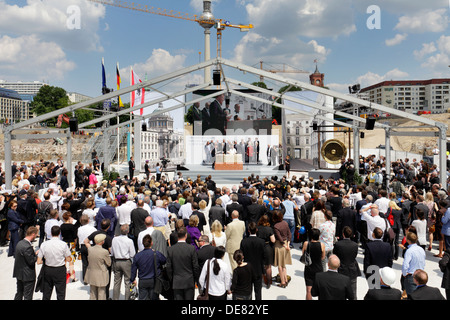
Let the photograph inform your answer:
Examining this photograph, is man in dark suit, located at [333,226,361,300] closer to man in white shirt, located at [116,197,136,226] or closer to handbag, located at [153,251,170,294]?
handbag, located at [153,251,170,294]

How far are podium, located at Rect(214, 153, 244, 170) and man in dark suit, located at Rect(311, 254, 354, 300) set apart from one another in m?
19.7

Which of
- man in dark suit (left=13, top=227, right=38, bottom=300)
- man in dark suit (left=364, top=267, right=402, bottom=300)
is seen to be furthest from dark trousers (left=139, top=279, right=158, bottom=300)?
man in dark suit (left=364, top=267, right=402, bottom=300)

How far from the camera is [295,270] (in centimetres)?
748

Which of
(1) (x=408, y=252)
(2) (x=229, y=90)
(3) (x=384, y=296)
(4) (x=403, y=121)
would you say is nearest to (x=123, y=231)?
(3) (x=384, y=296)

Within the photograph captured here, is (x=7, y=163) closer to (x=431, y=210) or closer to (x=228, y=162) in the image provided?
(x=431, y=210)

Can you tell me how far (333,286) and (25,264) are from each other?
4.60 m

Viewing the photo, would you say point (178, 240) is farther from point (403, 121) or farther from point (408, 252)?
point (403, 121)

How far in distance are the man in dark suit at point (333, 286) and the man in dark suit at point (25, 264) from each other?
4.31 meters

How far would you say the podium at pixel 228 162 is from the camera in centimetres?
2397

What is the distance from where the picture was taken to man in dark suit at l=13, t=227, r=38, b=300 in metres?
5.16

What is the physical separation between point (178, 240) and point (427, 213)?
6.28 m

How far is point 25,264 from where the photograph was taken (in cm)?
522

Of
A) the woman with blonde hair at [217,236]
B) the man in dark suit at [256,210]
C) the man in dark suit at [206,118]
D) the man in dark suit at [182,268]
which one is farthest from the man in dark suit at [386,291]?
the man in dark suit at [206,118]

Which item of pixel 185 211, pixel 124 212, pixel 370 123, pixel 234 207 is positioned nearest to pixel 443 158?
pixel 370 123
